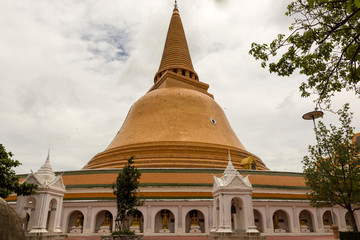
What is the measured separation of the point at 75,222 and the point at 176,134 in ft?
37.9

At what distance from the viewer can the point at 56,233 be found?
1605cm

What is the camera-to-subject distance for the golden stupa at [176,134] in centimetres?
2391

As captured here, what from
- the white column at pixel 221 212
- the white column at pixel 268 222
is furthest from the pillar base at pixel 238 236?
the white column at pixel 268 222

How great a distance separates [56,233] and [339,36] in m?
17.3

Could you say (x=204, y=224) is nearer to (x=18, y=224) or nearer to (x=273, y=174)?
(x=273, y=174)

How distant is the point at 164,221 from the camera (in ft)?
60.9

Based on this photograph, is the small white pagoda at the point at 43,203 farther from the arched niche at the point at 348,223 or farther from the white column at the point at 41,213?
the arched niche at the point at 348,223

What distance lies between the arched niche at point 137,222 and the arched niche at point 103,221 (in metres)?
1.53

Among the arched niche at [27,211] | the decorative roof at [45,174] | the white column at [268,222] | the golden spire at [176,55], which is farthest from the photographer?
the golden spire at [176,55]

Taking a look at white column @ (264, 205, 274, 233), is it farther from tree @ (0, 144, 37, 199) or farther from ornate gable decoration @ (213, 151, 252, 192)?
tree @ (0, 144, 37, 199)

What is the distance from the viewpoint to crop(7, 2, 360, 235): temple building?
1633 cm

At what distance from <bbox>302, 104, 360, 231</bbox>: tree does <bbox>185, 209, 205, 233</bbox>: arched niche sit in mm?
7424

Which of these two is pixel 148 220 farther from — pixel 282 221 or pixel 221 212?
pixel 282 221

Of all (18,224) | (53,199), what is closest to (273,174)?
(53,199)
